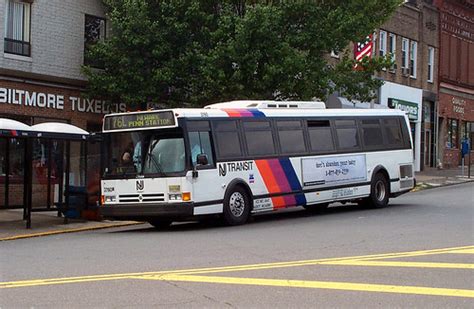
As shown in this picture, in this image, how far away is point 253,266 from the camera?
9.45m

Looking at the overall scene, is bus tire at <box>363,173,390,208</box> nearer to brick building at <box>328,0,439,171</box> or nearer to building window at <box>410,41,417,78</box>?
brick building at <box>328,0,439,171</box>

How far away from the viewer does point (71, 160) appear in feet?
58.0

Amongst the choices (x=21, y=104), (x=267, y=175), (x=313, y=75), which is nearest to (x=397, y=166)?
(x=313, y=75)

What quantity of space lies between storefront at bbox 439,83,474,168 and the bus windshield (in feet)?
97.9

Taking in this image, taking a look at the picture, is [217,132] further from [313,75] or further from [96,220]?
[313,75]

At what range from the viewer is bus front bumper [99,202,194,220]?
14.3 m

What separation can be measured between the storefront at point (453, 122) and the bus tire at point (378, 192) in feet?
76.8

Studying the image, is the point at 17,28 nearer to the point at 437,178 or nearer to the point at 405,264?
the point at 405,264

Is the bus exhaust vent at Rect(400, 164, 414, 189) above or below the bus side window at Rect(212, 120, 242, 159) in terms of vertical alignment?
below

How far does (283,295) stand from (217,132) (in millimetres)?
8147

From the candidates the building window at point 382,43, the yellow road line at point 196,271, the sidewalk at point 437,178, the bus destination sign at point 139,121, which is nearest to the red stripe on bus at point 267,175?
the bus destination sign at point 139,121

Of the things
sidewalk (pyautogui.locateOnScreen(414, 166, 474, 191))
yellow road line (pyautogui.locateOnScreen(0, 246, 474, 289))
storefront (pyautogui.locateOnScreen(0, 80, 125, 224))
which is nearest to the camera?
yellow road line (pyautogui.locateOnScreen(0, 246, 474, 289))

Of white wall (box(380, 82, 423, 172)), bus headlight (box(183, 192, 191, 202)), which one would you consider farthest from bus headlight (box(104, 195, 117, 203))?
white wall (box(380, 82, 423, 172))

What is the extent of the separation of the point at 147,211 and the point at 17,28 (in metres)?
9.29
